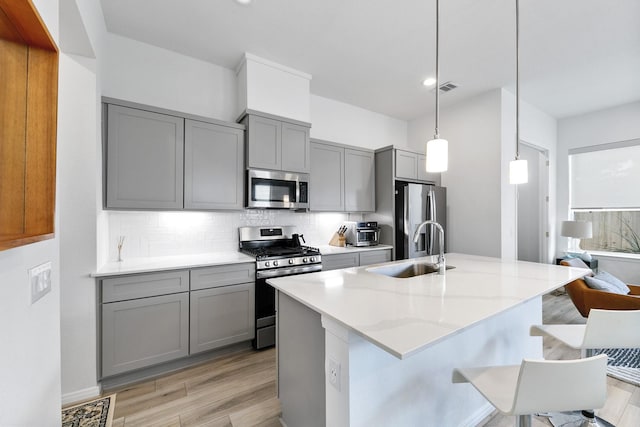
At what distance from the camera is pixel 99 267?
214 centimetres

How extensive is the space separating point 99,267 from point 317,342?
1932mm

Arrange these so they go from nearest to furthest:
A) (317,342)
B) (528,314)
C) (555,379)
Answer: (555,379) < (317,342) < (528,314)

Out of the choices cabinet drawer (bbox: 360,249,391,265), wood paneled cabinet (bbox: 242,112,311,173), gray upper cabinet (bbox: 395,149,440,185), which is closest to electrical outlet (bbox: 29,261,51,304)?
wood paneled cabinet (bbox: 242,112,311,173)

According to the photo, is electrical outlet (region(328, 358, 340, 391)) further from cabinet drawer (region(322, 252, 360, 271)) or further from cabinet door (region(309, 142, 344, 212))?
cabinet door (region(309, 142, 344, 212))

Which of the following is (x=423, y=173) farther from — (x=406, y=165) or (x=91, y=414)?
(x=91, y=414)

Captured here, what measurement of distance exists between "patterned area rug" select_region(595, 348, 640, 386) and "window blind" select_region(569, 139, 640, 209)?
289 cm

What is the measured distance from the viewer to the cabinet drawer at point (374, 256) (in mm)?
3488

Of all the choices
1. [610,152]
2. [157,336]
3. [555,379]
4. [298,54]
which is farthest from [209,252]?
[610,152]

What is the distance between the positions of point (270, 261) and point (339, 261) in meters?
0.94

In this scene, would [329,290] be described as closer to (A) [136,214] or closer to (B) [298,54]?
(A) [136,214]

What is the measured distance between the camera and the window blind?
13.8 ft

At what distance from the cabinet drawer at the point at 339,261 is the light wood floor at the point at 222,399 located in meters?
1.16

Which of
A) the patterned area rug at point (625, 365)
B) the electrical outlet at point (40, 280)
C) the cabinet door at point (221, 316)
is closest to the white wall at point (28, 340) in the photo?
the electrical outlet at point (40, 280)

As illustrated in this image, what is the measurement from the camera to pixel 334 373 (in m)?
1.18
